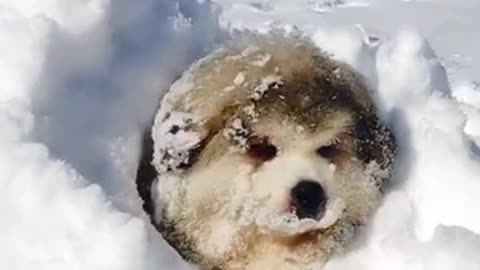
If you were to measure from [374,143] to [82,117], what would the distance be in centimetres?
61

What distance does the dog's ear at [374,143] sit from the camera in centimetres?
284

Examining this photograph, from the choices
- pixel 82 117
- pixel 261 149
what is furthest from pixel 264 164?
pixel 82 117

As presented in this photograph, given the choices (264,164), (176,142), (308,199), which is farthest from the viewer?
(176,142)

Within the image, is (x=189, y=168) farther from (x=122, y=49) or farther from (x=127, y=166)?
(x=122, y=49)

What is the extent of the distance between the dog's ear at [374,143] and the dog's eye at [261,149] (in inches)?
7.8

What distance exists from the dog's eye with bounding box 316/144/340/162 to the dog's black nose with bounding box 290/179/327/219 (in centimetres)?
11

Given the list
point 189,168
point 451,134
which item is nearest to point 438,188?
point 451,134

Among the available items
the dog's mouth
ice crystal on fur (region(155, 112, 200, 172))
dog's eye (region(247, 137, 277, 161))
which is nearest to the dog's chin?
the dog's mouth

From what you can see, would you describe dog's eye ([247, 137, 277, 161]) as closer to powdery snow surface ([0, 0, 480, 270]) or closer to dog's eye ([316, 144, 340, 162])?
dog's eye ([316, 144, 340, 162])

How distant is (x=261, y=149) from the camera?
2758 millimetres

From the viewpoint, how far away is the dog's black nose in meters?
2.61

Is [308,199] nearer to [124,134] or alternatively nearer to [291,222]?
[291,222]

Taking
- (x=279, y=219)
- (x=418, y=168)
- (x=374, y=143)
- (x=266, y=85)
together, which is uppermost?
(x=266, y=85)

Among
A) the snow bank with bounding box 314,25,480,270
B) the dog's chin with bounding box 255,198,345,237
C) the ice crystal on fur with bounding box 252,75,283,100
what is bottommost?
the snow bank with bounding box 314,25,480,270
